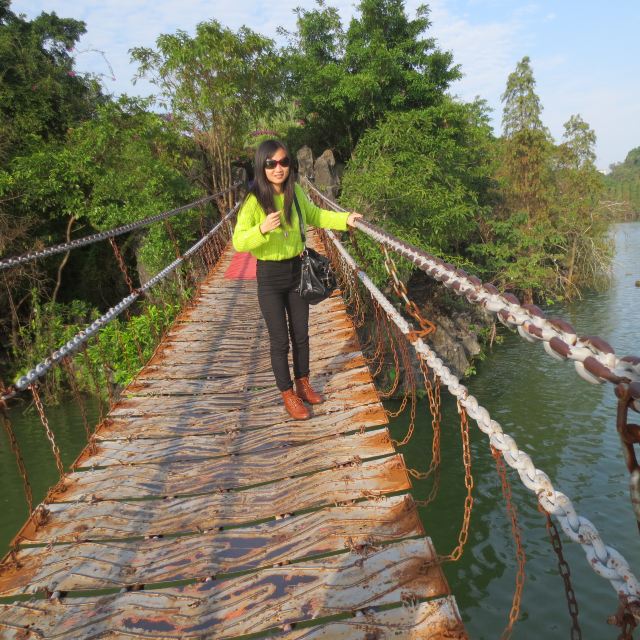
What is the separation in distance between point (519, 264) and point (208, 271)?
10.5 metres

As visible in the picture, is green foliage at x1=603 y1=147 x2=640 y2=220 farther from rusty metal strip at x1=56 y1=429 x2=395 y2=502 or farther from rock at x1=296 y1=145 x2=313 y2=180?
rusty metal strip at x1=56 y1=429 x2=395 y2=502

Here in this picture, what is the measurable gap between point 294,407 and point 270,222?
1161 mm

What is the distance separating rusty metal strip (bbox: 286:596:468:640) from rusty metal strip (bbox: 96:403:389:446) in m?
1.16

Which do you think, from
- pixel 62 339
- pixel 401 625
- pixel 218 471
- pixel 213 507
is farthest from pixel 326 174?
pixel 401 625

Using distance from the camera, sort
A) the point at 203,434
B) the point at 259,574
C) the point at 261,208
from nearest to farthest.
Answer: the point at 259,574
the point at 261,208
the point at 203,434

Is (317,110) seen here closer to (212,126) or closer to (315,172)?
(315,172)

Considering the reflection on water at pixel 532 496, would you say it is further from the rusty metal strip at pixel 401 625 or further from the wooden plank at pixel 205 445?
the rusty metal strip at pixel 401 625

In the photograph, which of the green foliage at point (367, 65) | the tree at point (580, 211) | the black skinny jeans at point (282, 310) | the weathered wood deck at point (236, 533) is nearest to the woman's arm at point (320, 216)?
the black skinny jeans at point (282, 310)

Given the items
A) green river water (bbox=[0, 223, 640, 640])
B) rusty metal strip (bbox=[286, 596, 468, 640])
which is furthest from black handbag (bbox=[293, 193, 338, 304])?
green river water (bbox=[0, 223, 640, 640])

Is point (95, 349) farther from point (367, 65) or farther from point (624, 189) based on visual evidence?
point (624, 189)

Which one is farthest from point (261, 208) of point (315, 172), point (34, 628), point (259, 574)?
point (315, 172)

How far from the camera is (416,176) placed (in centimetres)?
1103

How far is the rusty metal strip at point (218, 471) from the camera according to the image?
2264 mm

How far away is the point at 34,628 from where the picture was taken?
1494mm
